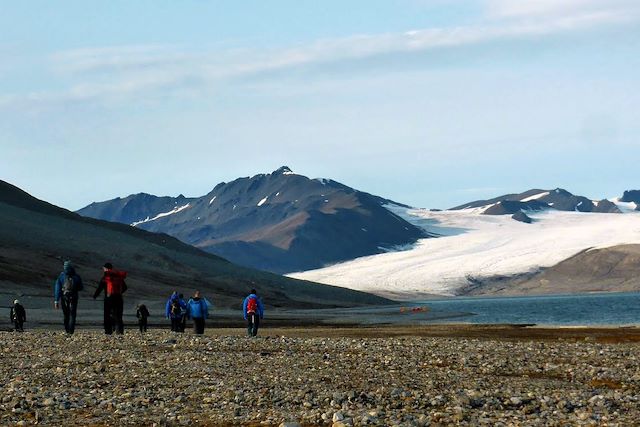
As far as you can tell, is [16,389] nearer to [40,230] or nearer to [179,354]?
[179,354]

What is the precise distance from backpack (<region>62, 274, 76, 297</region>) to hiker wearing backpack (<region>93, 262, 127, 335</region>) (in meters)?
0.77

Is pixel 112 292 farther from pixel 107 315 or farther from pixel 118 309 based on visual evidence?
pixel 107 315

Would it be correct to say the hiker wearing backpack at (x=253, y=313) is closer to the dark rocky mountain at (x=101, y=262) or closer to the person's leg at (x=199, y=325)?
the person's leg at (x=199, y=325)

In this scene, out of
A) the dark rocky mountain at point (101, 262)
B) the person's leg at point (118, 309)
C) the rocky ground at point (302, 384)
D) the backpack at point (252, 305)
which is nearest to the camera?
the rocky ground at point (302, 384)

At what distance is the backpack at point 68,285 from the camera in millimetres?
36062

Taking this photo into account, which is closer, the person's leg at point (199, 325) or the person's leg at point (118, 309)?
the person's leg at point (118, 309)

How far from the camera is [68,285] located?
36.2 m

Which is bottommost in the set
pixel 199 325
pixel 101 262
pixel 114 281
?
pixel 199 325

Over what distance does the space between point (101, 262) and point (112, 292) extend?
416ft

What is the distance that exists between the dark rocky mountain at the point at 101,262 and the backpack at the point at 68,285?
257ft

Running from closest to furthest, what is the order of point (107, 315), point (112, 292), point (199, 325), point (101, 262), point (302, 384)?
point (302, 384) → point (112, 292) → point (107, 315) → point (199, 325) → point (101, 262)

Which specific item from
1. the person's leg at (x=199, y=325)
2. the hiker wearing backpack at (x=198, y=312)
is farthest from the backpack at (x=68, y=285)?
the person's leg at (x=199, y=325)

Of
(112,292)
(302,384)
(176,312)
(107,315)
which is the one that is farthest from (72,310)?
(302,384)

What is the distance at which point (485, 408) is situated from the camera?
19.6 meters
